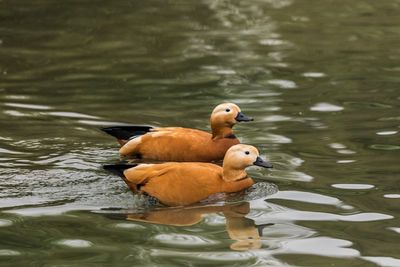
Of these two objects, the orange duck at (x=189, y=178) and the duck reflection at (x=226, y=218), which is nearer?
the duck reflection at (x=226, y=218)

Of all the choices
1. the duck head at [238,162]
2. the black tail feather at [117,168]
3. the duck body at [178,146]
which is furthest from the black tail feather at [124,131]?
the duck head at [238,162]

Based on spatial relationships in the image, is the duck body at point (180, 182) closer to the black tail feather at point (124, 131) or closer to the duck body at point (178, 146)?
the duck body at point (178, 146)

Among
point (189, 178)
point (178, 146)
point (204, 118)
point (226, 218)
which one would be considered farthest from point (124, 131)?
point (226, 218)

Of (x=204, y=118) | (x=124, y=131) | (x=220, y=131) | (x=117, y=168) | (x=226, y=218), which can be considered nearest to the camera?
(x=226, y=218)

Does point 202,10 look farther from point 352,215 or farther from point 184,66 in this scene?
point 352,215

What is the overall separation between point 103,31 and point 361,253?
36.6 ft

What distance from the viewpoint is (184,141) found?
32.1 ft

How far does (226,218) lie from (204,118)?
375 centimetres

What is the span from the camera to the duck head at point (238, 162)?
8.62 meters

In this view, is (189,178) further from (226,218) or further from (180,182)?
(226,218)

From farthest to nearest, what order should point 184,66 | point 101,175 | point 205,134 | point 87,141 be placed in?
1. point 184,66
2. point 87,141
3. point 205,134
4. point 101,175

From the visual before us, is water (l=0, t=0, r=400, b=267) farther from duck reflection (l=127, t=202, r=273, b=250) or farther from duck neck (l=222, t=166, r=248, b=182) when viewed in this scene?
duck neck (l=222, t=166, r=248, b=182)

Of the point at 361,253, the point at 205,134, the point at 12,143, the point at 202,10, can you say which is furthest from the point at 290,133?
the point at 202,10

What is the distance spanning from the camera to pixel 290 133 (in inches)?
435
